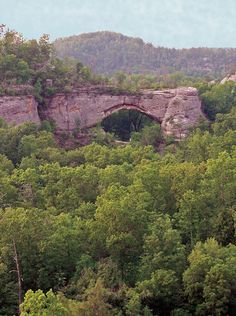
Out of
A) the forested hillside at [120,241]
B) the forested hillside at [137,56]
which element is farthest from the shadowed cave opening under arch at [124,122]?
the forested hillside at [137,56]

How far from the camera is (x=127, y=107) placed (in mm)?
50406

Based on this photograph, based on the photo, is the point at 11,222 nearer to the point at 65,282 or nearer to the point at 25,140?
the point at 65,282

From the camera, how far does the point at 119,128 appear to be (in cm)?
5600

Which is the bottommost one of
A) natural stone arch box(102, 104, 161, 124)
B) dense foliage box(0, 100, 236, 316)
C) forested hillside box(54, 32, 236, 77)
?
dense foliage box(0, 100, 236, 316)

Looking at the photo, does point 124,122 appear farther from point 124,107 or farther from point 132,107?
point 124,107

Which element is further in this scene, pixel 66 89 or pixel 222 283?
pixel 66 89

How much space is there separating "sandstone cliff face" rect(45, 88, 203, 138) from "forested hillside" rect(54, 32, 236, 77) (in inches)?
2646

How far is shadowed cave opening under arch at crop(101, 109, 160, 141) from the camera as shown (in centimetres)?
5494

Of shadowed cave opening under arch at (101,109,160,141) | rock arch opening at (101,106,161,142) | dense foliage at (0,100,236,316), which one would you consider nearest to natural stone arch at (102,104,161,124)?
rock arch opening at (101,106,161,142)

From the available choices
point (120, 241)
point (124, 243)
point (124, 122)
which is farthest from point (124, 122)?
point (120, 241)

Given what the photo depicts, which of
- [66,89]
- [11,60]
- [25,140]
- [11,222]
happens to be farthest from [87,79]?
[11,222]

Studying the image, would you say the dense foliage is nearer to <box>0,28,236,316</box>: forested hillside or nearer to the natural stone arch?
<box>0,28,236,316</box>: forested hillside

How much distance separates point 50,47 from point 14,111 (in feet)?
26.8

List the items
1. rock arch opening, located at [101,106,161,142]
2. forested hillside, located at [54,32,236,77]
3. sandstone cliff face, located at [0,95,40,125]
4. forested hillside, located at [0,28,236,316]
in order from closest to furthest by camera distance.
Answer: forested hillside, located at [0,28,236,316]
sandstone cliff face, located at [0,95,40,125]
rock arch opening, located at [101,106,161,142]
forested hillside, located at [54,32,236,77]
